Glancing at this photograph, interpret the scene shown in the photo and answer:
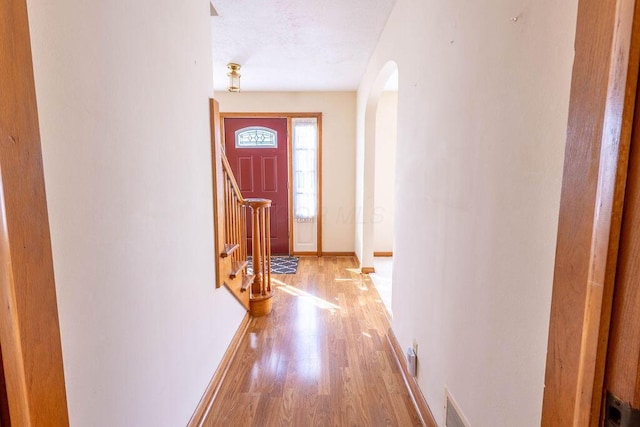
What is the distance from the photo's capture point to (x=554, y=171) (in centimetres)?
73

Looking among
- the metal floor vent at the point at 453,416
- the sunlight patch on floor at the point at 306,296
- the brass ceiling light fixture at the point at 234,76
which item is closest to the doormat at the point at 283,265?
the sunlight patch on floor at the point at 306,296

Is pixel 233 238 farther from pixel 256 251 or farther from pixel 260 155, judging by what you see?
pixel 260 155

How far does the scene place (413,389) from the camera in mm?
1859

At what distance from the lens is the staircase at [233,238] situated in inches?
78.9

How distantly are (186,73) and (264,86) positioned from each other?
10.3ft

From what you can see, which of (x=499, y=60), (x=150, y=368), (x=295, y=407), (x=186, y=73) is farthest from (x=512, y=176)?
(x=295, y=407)

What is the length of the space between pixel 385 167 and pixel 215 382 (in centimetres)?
387

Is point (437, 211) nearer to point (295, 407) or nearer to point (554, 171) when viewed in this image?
point (554, 171)

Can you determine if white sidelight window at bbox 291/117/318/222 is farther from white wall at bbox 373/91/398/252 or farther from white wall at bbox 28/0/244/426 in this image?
white wall at bbox 28/0/244/426

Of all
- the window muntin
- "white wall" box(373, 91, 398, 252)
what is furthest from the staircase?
"white wall" box(373, 91, 398, 252)

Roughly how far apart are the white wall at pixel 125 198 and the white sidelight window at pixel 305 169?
10.5 ft

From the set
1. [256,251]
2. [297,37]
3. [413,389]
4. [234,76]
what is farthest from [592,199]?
[234,76]

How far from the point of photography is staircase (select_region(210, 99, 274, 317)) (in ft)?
6.57

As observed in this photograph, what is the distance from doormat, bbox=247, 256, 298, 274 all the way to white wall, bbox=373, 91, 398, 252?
1359 millimetres
